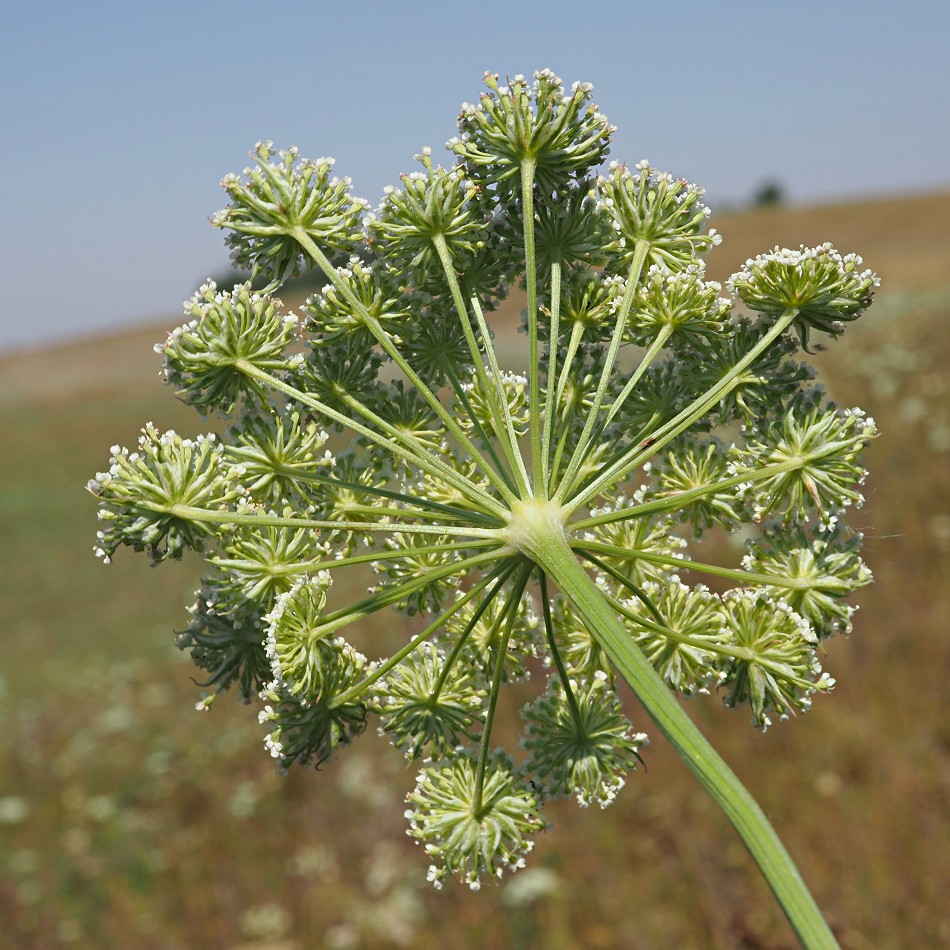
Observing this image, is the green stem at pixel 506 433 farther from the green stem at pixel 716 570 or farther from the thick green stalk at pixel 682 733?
the green stem at pixel 716 570

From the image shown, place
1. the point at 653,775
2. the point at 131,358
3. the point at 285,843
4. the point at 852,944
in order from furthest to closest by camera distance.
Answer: the point at 131,358, the point at 285,843, the point at 653,775, the point at 852,944

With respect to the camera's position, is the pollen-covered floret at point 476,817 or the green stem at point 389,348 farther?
the pollen-covered floret at point 476,817

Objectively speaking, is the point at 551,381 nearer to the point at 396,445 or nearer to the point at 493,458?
the point at 493,458

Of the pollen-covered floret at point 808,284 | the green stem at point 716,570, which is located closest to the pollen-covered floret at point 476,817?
the green stem at point 716,570

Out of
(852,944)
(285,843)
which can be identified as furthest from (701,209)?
(285,843)

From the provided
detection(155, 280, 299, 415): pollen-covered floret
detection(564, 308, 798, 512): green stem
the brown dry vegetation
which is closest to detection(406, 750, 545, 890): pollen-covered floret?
detection(564, 308, 798, 512): green stem

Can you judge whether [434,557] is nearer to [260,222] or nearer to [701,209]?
[260,222]
